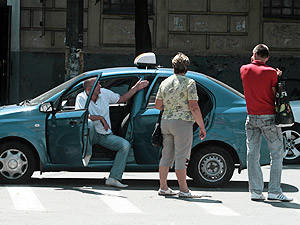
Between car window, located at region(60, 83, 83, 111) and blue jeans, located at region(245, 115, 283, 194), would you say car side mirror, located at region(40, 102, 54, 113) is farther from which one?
blue jeans, located at region(245, 115, 283, 194)

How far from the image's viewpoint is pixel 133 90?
10.1m

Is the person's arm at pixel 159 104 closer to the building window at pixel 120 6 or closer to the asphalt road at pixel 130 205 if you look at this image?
the asphalt road at pixel 130 205

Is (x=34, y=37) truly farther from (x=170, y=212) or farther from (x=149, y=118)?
(x=170, y=212)

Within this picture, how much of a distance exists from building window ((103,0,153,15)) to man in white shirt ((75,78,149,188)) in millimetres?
12481

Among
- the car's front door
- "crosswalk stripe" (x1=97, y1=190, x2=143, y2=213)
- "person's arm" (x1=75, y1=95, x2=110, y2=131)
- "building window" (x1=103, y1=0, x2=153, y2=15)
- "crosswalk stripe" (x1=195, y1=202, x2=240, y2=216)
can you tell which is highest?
"building window" (x1=103, y1=0, x2=153, y2=15)

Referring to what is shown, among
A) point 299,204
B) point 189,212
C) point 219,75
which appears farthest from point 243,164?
point 219,75

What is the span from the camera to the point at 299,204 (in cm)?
899

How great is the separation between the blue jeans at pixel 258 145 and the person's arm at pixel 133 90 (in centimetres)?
163

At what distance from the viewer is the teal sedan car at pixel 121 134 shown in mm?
9969

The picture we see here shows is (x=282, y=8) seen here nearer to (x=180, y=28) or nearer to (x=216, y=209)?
(x=180, y=28)

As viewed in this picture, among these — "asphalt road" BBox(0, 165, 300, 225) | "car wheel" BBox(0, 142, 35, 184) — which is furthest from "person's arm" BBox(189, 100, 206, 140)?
"car wheel" BBox(0, 142, 35, 184)

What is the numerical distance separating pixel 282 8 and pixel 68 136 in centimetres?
1456

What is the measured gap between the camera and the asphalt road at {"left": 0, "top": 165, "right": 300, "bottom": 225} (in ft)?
25.3

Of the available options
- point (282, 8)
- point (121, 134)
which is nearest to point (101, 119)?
point (121, 134)
